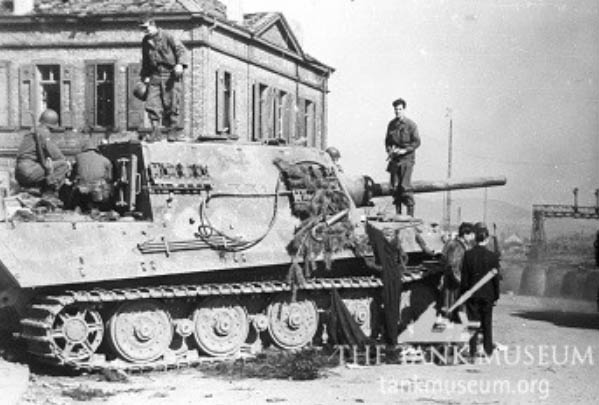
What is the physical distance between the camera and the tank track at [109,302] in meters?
10.7

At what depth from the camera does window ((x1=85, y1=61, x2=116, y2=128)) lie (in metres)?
31.6

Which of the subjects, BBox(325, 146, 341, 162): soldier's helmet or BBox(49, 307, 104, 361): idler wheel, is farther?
BBox(325, 146, 341, 162): soldier's helmet

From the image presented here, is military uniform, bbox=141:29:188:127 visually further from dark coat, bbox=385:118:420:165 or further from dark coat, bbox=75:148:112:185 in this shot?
dark coat, bbox=385:118:420:165

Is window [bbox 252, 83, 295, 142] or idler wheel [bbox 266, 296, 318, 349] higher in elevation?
window [bbox 252, 83, 295, 142]

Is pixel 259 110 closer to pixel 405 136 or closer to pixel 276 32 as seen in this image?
pixel 276 32

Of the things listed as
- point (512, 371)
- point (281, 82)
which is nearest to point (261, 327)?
point (512, 371)

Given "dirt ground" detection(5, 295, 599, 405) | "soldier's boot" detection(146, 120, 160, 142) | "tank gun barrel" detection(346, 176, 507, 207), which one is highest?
"soldier's boot" detection(146, 120, 160, 142)

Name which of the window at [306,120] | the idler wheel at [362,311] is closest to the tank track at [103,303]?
the idler wheel at [362,311]

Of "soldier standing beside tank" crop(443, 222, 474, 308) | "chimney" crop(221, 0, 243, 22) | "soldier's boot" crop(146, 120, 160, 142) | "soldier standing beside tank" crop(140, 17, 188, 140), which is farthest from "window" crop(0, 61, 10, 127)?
"soldier standing beside tank" crop(443, 222, 474, 308)

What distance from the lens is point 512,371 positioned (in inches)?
456

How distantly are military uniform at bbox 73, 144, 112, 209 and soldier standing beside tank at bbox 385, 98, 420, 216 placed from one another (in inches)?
193

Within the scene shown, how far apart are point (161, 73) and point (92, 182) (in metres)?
2.00

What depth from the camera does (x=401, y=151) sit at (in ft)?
49.2

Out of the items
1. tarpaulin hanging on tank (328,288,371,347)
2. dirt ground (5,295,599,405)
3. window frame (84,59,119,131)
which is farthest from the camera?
window frame (84,59,119,131)
